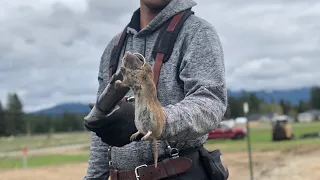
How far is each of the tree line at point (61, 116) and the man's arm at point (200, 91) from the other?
2310cm

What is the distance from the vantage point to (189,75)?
7.53ft

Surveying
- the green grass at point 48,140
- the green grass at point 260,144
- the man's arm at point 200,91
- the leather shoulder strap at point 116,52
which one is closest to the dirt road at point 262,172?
the green grass at point 260,144

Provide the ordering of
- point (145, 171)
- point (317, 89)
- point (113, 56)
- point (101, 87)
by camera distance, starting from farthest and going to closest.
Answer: point (317, 89) → point (101, 87) → point (113, 56) → point (145, 171)

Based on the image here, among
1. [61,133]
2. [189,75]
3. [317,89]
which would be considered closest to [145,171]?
[189,75]

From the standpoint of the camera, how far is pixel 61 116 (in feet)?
237

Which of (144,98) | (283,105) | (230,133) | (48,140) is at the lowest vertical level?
(48,140)

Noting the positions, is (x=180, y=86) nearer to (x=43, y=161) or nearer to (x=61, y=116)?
(x=43, y=161)

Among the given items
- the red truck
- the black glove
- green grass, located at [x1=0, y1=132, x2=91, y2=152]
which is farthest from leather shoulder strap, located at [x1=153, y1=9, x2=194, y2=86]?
green grass, located at [x1=0, y1=132, x2=91, y2=152]

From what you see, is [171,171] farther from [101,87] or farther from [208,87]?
[101,87]

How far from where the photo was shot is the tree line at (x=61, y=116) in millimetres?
52816

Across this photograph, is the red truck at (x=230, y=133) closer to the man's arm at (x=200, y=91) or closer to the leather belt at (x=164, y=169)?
the leather belt at (x=164, y=169)

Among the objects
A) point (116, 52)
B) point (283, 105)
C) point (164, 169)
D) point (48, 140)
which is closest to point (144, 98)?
point (164, 169)

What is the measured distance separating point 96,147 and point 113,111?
3.54 ft

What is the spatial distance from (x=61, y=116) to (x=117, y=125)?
235ft
